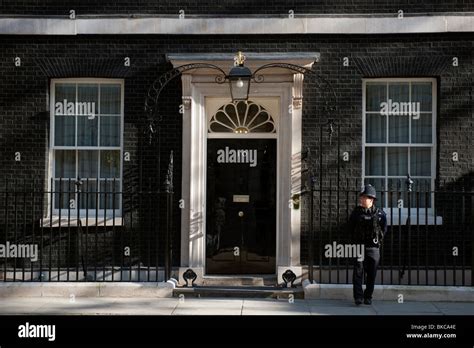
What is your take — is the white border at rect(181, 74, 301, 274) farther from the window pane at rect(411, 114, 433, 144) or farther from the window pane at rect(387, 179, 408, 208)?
the window pane at rect(411, 114, 433, 144)

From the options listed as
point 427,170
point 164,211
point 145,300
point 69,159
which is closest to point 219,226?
→ point 164,211

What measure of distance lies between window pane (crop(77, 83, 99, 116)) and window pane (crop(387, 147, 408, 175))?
523cm

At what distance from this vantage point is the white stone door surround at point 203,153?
12.0m

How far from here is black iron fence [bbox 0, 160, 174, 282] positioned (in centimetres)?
1195

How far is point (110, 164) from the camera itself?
12.4 meters

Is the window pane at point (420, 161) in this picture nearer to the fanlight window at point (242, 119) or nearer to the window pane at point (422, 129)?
the window pane at point (422, 129)

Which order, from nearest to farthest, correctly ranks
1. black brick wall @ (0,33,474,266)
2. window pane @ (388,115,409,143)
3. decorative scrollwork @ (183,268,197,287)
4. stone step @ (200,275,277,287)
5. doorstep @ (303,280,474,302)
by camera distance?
doorstep @ (303,280,474,302), decorative scrollwork @ (183,268,197,287), stone step @ (200,275,277,287), black brick wall @ (0,33,474,266), window pane @ (388,115,409,143)

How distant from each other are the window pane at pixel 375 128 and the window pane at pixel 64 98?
205 inches

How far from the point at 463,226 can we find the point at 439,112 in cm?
210

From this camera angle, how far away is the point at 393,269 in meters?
11.9
